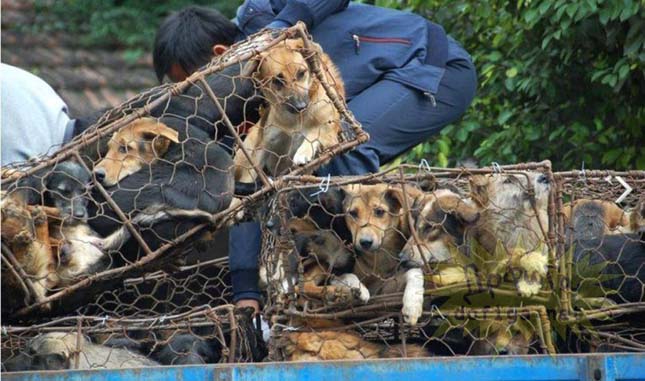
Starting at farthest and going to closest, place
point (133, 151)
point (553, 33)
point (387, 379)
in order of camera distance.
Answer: point (553, 33) < point (133, 151) < point (387, 379)

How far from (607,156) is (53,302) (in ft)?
12.7

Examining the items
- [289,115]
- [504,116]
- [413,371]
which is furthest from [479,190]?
[504,116]

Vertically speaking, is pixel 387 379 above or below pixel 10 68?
below

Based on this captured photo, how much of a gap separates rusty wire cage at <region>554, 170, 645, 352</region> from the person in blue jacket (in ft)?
3.40

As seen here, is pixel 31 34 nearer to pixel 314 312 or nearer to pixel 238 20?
pixel 238 20

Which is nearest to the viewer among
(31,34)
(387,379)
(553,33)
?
(387,379)

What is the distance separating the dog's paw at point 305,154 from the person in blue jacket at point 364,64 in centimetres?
36

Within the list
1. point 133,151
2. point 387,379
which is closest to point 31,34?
point 133,151

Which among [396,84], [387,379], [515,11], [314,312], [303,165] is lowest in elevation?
[387,379]

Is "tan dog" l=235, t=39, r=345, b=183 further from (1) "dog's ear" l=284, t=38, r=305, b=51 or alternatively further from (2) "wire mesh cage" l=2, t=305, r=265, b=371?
(2) "wire mesh cage" l=2, t=305, r=265, b=371

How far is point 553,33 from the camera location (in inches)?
291

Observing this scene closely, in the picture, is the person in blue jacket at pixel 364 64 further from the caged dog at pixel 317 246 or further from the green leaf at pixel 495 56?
the green leaf at pixel 495 56

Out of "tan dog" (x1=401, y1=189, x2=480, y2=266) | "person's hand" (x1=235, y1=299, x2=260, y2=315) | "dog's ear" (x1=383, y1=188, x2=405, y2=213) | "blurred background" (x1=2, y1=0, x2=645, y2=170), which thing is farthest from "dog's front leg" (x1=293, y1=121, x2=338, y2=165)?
"blurred background" (x1=2, y1=0, x2=645, y2=170)

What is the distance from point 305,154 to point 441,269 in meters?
0.87
